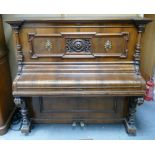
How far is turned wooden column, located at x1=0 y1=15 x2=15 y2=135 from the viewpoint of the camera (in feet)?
6.26

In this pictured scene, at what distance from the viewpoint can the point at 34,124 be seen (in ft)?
6.95

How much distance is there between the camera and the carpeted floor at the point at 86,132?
193 centimetres

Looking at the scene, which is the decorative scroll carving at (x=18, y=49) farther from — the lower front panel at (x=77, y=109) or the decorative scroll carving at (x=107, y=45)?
the decorative scroll carving at (x=107, y=45)

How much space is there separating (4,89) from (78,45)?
3.14ft

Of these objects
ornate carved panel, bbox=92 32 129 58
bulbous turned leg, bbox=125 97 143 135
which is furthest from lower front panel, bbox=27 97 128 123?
ornate carved panel, bbox=92 32 129 58

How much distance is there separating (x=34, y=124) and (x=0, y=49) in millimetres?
929

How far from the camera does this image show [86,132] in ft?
6.61

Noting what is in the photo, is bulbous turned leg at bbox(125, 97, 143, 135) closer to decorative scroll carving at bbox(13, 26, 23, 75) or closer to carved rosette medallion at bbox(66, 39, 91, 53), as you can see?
carved rosette medallion at bbox(66, 39, 91, 53)

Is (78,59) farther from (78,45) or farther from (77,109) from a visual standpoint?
(77,109)

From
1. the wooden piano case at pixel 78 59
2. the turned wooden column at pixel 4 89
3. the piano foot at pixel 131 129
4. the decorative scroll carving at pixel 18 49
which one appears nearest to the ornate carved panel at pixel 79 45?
the wooden piano case at pixel 78 59

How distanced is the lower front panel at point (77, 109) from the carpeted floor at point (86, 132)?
0.26 feet

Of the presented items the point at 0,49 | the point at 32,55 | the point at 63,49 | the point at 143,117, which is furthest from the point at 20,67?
the point at 143,117
